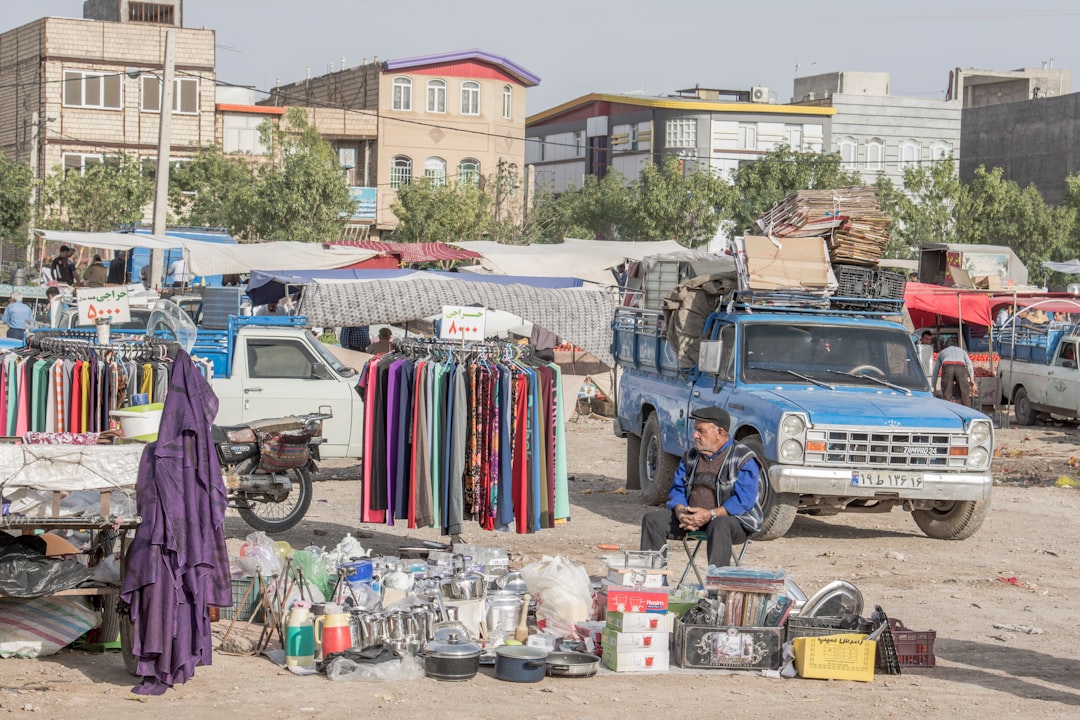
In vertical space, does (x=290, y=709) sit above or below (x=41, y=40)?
below

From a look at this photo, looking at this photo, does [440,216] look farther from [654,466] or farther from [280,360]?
[654,466]

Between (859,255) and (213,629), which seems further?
(859,255)

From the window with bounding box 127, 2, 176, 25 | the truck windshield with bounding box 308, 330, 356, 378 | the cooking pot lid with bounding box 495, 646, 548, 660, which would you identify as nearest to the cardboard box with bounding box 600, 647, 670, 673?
the cooking pot lid with bounding box 495, 646, 548, 660

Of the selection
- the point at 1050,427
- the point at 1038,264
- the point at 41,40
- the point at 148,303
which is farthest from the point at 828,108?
the point at 148,303

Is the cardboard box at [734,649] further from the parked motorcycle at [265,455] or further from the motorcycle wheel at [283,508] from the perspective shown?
the motorcycle wheel at [283,508]

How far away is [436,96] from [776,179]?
685 inches

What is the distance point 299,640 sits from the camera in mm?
8141

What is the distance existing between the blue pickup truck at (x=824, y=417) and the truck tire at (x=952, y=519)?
0.04 ft

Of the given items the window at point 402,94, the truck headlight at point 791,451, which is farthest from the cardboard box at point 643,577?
the window at point 402,94

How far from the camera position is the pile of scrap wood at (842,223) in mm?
14305

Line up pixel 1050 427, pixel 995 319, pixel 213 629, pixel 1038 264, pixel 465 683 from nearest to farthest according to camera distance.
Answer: pixel 465 683 → pixel 213 629 → pixel 1050 427 → pixel 995 319 → pixel 1038 264

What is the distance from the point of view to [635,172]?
79.4 meters

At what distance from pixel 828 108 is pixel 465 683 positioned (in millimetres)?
75881

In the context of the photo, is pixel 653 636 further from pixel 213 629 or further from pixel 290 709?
pixel 213 629
